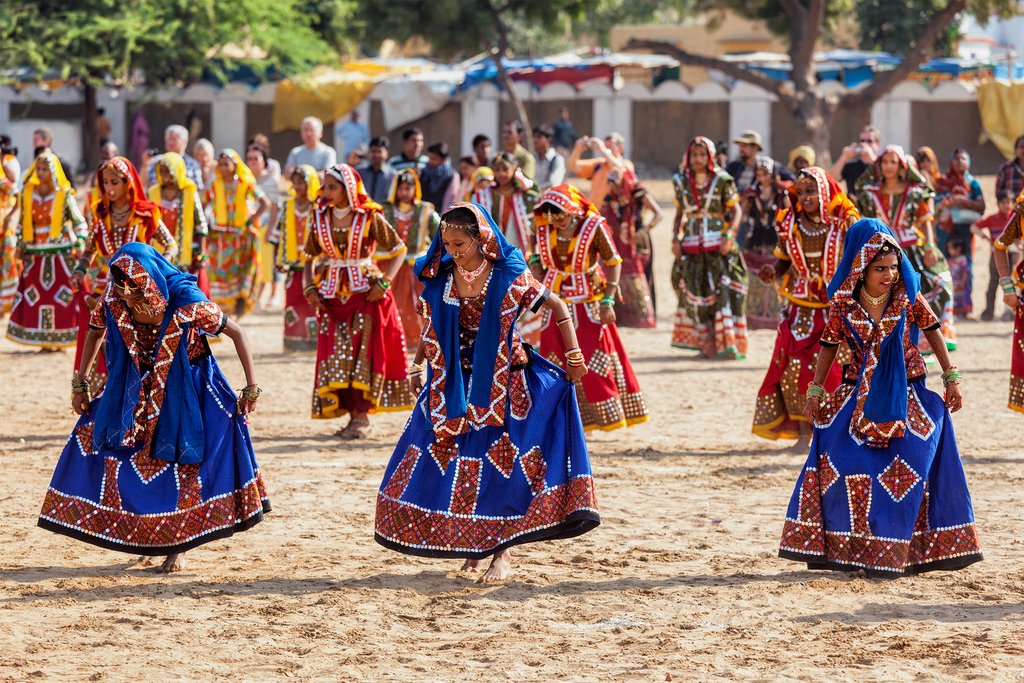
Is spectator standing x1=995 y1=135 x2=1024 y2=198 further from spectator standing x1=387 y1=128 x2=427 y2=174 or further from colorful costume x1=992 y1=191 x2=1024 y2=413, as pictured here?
colorful costume x1=992 y1=191 x2=1024 y2=413

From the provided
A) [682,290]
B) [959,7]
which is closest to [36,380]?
[682,290]

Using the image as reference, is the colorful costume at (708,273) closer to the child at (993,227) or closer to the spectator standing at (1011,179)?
the child at (993,227)

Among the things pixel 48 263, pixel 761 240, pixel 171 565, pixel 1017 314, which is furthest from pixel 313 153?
pixel 171 565

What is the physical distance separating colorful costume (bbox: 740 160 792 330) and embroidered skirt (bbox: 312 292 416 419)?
5.19m

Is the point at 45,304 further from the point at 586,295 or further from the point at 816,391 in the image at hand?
the point at 816,391

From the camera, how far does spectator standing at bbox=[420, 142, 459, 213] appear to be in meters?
16.2

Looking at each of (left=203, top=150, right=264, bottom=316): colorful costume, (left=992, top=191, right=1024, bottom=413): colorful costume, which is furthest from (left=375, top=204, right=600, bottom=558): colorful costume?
(left=203, top=150, right=264, bottom=316): colorful costume

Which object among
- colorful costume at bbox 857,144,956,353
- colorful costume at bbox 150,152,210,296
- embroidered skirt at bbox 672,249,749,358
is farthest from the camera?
embroidered skirt at bbox 672,249,749,358

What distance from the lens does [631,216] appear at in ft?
53.9

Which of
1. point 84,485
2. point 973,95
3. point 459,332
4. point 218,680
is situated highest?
point 973,95

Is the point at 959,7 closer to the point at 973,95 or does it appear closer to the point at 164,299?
the point at 973,95

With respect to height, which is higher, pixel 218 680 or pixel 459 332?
pixel 459 332

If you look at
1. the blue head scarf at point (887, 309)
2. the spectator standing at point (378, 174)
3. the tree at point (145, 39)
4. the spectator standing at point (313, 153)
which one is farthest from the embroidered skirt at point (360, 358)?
the tree at point (145, 39)

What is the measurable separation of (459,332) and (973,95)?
27535mm
